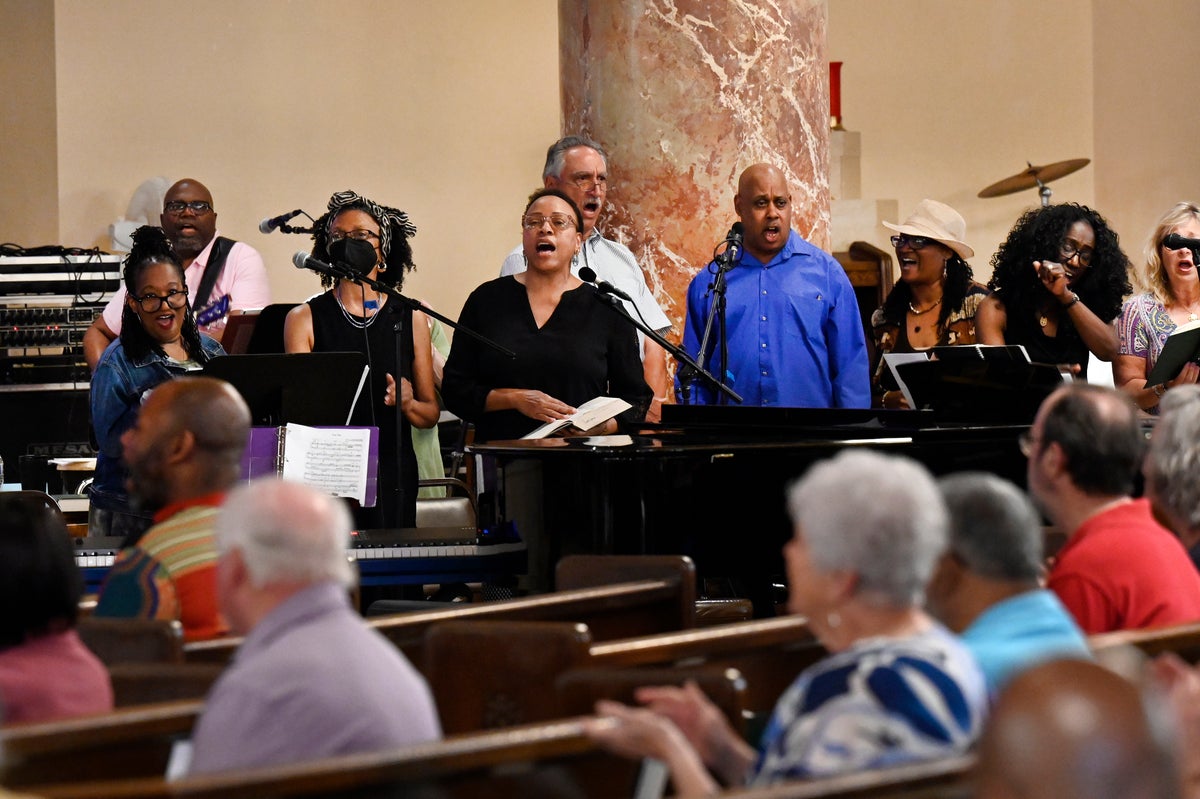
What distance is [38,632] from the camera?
2.24m

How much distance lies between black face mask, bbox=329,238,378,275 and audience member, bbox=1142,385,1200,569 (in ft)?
8.94

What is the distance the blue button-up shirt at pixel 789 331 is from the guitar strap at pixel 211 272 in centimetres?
244

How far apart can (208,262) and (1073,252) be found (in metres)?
3.56

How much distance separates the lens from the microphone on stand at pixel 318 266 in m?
4.59

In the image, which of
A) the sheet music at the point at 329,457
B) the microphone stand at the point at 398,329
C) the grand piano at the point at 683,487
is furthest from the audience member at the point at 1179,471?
the sheet music at the point at 329,457

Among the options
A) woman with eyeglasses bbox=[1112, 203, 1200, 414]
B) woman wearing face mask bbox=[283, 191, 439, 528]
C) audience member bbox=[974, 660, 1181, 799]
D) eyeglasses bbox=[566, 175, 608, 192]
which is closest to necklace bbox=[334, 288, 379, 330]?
woman wearing face mask bbox=[283, 191, 439, 528]

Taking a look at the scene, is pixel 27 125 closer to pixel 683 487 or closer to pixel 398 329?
pixel 398 329

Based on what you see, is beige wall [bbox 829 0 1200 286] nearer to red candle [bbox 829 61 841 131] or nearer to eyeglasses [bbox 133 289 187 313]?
red candle [bbox 829 61 841 131]

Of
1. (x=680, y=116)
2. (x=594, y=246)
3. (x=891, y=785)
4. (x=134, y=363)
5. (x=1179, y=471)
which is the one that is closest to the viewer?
(x=891, y=785)

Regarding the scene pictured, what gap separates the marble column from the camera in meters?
6.22

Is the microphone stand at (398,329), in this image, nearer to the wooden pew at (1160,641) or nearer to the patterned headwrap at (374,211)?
the patterned headwrap at (374,211)

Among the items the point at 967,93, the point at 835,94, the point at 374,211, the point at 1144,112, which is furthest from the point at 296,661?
the point at 967,93

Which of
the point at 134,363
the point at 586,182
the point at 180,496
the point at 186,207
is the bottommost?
the point at 180,496

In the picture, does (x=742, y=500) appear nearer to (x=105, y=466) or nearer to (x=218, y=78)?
(x=105, y=466)
